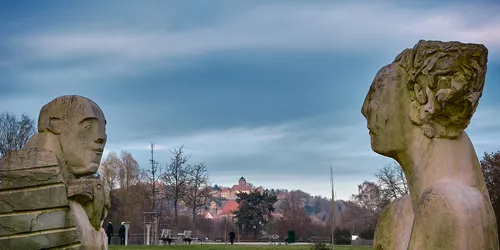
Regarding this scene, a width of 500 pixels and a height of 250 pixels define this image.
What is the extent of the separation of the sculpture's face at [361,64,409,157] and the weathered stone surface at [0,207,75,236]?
457cm

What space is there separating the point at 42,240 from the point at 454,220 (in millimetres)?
Result: 5194

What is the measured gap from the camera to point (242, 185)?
157 m

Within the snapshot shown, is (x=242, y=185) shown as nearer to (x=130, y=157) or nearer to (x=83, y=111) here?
(x=130, y=157)

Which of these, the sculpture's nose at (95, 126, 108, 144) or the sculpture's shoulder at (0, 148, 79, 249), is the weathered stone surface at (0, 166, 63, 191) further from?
the sculpture's nose at (95, 126, 108, 144)

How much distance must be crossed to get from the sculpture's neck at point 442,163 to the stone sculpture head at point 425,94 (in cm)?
4

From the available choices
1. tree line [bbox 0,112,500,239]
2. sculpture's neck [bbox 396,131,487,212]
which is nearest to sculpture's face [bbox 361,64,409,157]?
sculpture's neck [bbox 396,131,487,212]

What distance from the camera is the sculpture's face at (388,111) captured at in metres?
3.51

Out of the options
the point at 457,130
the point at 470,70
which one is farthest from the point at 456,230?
the point at 470,70

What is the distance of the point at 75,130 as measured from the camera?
727 cm

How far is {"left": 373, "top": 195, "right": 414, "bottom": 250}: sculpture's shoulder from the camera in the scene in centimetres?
360

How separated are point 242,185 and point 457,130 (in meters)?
154

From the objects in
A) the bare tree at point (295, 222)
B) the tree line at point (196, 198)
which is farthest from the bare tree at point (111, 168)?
the bare tree at point (295, 222)

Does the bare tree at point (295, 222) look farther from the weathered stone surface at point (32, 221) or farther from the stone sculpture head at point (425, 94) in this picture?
the stone sculpture head at point (425, 94)

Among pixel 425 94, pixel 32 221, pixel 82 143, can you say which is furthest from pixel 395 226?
pixel 32 221
